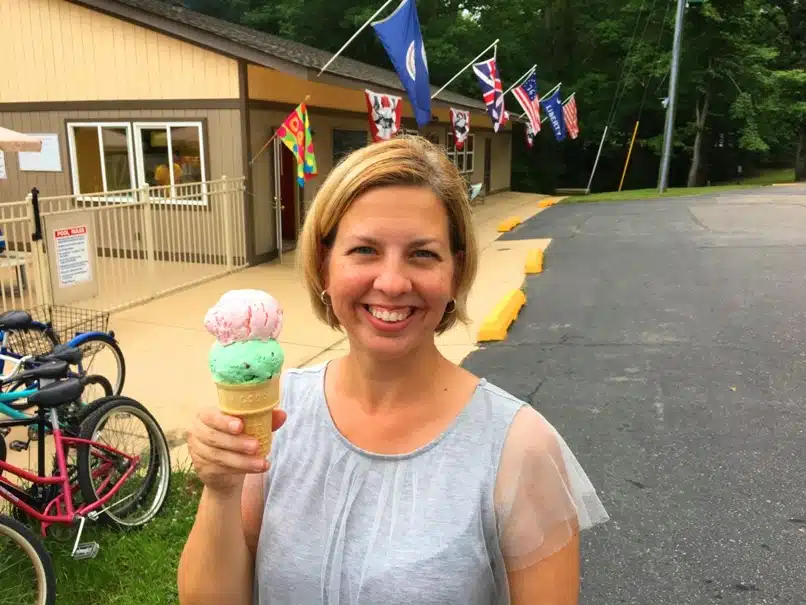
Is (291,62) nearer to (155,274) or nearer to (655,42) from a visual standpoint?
(155,274)

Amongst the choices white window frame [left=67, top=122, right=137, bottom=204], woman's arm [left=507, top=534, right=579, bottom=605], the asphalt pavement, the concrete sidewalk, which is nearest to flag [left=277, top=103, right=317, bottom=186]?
the concrete sidewalk

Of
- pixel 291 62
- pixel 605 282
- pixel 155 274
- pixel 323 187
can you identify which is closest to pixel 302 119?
pixel 291 62

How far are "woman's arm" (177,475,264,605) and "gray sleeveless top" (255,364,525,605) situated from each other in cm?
4

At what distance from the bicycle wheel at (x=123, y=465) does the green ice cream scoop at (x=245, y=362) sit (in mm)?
2593

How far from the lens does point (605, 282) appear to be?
9.67 m

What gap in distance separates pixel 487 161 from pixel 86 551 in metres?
24.7

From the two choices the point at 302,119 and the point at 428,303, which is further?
the point at 302,119

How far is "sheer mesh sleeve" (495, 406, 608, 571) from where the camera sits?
4.64ft

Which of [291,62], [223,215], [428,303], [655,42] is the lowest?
[223,215]

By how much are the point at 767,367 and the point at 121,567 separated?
524cm

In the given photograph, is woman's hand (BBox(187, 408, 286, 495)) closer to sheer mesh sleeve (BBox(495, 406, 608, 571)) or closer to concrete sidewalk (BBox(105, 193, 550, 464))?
sheer mesh sleeve (BBox(495, 406, 608, 571))

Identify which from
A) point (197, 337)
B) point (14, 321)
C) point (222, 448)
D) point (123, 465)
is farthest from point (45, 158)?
point (222, 448)

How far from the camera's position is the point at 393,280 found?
57.7 inches

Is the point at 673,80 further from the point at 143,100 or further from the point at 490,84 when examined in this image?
the point at 143,100
